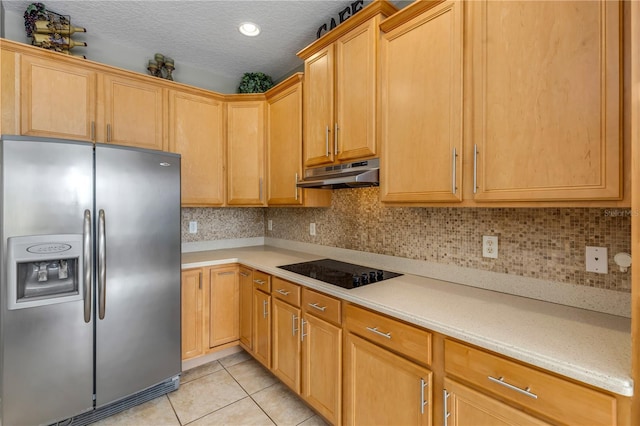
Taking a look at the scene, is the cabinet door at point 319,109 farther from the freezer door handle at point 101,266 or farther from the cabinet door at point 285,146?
the freezer door handle at point 101,266

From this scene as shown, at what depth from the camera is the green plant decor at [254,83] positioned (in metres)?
2.91

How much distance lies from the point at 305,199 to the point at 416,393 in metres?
1.59

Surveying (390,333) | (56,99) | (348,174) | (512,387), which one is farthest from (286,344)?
(56,99)

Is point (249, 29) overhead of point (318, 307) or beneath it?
overhead

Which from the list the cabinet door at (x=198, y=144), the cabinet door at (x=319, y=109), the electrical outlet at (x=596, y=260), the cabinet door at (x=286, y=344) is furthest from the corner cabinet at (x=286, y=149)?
the electrical outlet at (x=596, y=260)

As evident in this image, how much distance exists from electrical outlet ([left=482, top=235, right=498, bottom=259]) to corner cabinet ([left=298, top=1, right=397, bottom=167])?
2.57 feet

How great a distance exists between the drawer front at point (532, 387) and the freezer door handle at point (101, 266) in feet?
6.28

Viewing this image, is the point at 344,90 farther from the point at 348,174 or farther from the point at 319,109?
the point at 348,174

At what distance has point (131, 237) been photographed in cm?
185

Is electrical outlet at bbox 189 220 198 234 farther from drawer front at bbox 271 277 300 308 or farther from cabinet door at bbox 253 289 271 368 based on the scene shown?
drawer front at bbox 271 277 300 308

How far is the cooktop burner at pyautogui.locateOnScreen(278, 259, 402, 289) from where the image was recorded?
1.69 m

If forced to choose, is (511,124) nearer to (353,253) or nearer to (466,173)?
(466,173)

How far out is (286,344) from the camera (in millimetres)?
1984

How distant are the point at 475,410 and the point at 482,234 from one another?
86 centimetres
